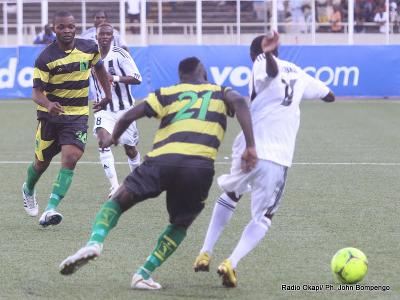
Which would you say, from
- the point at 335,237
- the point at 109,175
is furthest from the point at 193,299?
the point at 109,175

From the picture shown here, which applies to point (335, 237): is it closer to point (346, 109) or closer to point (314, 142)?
point (314, 142)

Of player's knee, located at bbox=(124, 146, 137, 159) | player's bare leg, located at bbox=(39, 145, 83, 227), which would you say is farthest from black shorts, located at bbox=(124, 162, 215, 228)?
player's knee, located at bbox=(124, 146, 137, 159)

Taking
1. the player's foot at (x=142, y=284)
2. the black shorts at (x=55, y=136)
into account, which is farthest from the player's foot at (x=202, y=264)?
the black shorts at (x=55, y=136)

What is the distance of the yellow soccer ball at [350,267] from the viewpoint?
5.48 meters

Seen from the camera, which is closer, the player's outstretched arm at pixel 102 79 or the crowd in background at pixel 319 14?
the player's outstretched arm at pixel 102 79

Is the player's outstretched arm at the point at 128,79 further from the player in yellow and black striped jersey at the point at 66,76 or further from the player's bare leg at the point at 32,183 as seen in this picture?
the player's bare leg at the point at 32,183

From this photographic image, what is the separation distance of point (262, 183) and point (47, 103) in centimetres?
255

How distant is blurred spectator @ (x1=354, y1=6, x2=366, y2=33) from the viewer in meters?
28.0

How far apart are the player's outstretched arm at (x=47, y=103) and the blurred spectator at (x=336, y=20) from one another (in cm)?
2116

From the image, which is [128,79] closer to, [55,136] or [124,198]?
[55,136]

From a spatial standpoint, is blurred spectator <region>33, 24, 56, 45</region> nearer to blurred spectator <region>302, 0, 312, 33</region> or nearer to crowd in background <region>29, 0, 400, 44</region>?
crowd in background <region>29, 0, 400, 44</region>

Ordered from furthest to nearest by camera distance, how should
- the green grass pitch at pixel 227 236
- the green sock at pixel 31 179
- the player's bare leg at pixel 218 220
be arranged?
the green sock at pixel 31 179, the player's bare leg at pixel 218 220, the green grass pitch at pixel 227 236

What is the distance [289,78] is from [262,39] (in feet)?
1.09

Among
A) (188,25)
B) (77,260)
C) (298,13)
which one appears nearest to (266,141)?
(77,260)
